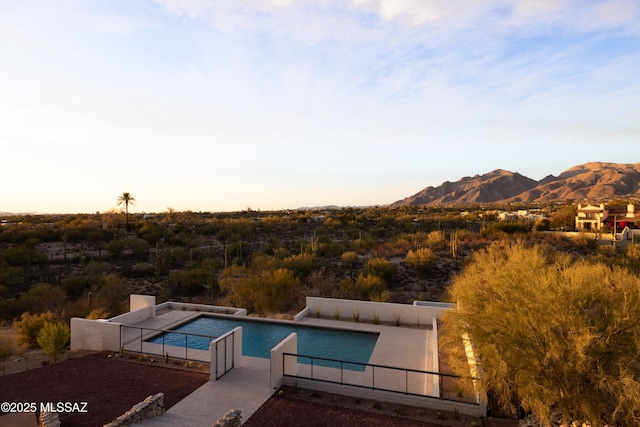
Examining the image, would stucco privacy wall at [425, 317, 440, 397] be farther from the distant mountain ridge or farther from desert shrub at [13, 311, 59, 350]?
the distant mountain ridge

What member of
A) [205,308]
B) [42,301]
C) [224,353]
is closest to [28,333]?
[42,301]

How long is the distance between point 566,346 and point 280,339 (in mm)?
9916

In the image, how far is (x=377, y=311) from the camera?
54.7ft

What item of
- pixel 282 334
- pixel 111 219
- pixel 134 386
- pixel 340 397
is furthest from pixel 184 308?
pixel 111 219

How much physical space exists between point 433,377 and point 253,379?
4968 mm

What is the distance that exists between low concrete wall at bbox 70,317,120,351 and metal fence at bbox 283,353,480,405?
255 inches

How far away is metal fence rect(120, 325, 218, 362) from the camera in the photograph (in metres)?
12.8

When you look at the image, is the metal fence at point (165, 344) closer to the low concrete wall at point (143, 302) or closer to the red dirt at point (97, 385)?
the red dirt at point (97, 385)

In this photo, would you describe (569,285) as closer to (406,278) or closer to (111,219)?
(406,278)

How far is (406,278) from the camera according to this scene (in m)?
25.8

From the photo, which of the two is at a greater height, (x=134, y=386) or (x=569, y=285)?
(x=569, y=285)

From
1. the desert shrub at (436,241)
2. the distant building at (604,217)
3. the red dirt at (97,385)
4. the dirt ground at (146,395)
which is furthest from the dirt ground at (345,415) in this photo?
the distant building at (604,217)

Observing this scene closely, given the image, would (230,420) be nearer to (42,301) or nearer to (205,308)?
(205,308)

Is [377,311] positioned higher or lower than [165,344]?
higher
